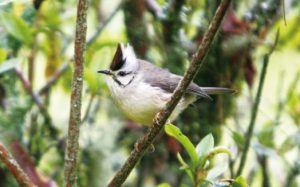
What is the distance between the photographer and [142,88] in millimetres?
2445

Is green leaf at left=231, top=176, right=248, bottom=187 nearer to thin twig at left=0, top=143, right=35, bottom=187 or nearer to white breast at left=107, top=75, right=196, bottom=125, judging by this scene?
thin twig at left=0, top=143, right=35, bottom=187

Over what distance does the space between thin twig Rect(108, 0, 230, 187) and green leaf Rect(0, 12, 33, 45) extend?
2.72 feet

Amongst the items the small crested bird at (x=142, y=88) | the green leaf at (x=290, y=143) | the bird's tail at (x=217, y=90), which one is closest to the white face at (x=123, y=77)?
the small crested bird at (x=142, y=88)

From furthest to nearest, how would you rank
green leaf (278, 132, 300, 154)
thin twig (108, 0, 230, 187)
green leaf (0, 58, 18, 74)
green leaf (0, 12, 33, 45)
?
1. green leaf (278, 132, 300, 154)
2. green leaf (0, 12, 33, 45)
3. green leaf (0, 58, 18, 74)
4. thin twig (108, 0, 230, 187)

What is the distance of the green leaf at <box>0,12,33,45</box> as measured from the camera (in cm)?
214

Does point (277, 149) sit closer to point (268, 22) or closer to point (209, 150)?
point (268, 22)

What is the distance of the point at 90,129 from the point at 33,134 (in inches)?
12.6

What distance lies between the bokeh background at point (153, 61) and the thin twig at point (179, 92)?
676mm

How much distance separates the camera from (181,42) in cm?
260

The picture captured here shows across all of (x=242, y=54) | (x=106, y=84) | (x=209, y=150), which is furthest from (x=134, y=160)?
(x=242, y=54)

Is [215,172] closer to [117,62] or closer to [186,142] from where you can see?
[186,142]

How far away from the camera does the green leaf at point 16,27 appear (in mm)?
2139

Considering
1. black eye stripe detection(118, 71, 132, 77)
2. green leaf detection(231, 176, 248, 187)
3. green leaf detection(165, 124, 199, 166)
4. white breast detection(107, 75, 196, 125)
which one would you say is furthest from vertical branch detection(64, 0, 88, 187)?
black eye stripe detection(118, 71, 132, 77)

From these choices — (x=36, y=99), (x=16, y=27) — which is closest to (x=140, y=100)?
(x=36, y=99)
